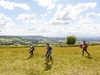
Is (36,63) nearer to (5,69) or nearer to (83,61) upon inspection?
(5,69)

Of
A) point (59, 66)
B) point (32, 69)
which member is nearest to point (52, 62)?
point (59, 66)

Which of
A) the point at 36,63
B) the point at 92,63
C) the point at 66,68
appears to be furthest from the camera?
the point at 36,63

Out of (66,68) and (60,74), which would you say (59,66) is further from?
(60,74)

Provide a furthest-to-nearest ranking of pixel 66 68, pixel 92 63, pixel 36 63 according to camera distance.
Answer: pixel 36 63 → pixel 92 63 → pixel 66 68

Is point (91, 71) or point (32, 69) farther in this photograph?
point (32, 69)

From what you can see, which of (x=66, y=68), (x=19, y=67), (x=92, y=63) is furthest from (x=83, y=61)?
(x=19, y=67)

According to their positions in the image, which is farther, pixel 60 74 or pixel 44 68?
pixel 44 68

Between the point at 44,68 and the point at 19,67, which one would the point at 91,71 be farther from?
the point at 19,67

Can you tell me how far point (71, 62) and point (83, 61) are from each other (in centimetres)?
208

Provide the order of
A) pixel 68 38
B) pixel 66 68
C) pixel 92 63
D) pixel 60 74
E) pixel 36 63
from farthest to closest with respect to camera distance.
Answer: pixel 68 38 → pixel 36 63 → pixel 92 63 → pixel 66 68 → pixel 60 74

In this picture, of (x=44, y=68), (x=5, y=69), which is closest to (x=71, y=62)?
(x=44, y=68)

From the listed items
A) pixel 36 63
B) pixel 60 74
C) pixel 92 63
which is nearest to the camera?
pixel 60 74

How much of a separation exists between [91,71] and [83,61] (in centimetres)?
492

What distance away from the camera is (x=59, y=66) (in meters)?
25.4
